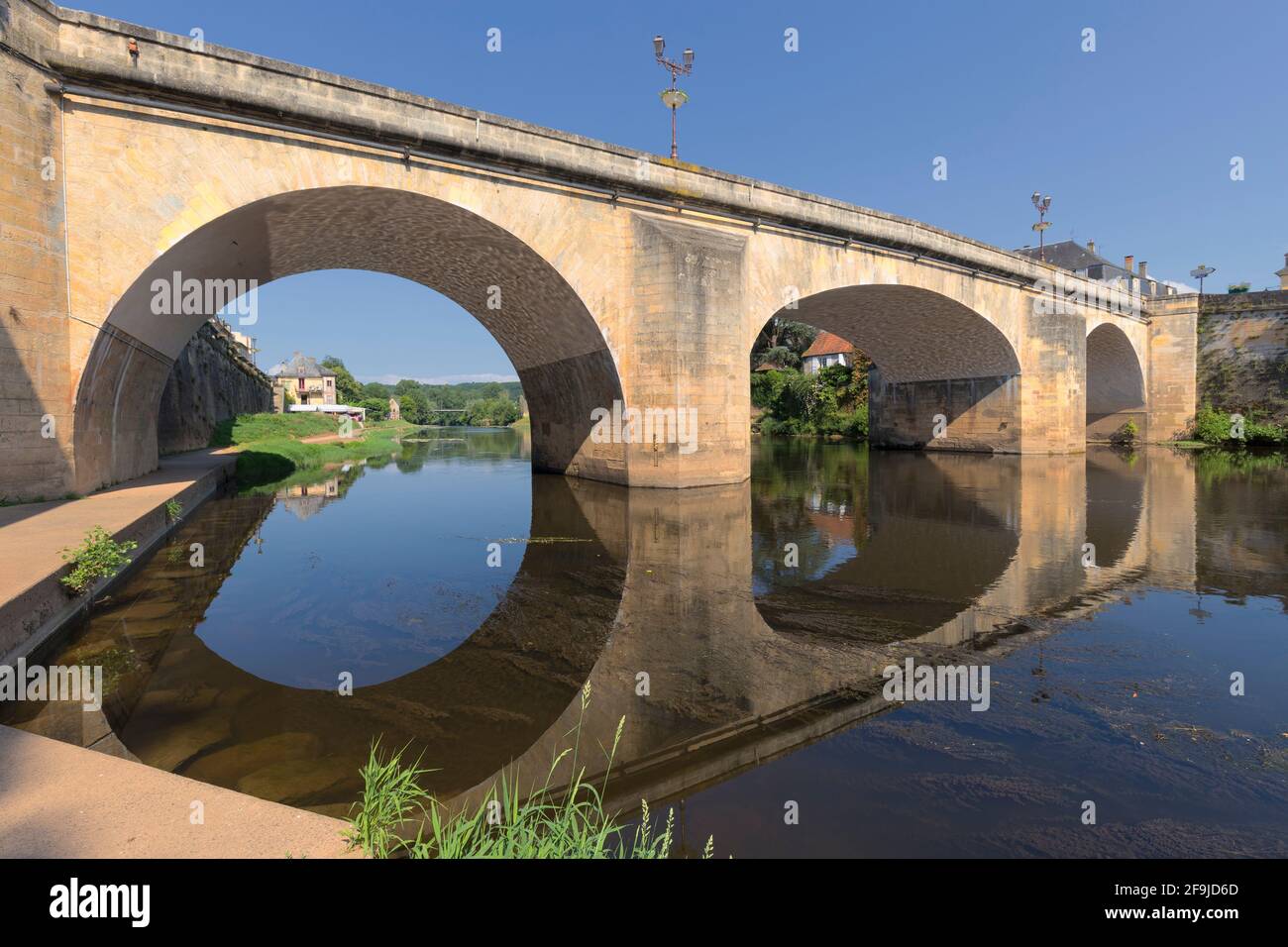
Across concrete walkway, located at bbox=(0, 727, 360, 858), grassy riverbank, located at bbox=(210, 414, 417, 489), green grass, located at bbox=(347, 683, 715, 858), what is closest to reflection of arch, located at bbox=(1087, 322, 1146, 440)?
grassy riverbank, located at bbox=(210, 414, 417, 489)

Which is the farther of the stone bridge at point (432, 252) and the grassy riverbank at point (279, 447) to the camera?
the grassy riverbank at point (279, 447)

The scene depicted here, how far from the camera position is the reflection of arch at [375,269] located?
1105 cm

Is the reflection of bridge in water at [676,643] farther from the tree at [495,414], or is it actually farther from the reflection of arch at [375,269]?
the tree at [495,414]

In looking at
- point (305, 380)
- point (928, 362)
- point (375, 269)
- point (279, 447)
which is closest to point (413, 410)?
point (305, 380)

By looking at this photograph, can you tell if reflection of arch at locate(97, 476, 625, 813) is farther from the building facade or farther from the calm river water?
the building facade

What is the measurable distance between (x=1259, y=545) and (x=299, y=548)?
13922mm

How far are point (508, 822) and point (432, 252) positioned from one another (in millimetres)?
15785

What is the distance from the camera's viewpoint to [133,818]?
8.28 feet

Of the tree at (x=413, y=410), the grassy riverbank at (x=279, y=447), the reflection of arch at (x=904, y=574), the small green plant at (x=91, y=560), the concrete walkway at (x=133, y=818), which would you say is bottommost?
the reflection of arch at (x=904, y=574)

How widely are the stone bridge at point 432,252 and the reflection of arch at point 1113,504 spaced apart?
16.6 ft

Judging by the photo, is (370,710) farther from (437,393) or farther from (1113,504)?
(437,393)

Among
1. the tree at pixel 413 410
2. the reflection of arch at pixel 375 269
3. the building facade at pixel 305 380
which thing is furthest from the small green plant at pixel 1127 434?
the tree at pixel 413 410

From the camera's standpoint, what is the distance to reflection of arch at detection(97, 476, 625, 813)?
3537 mm
